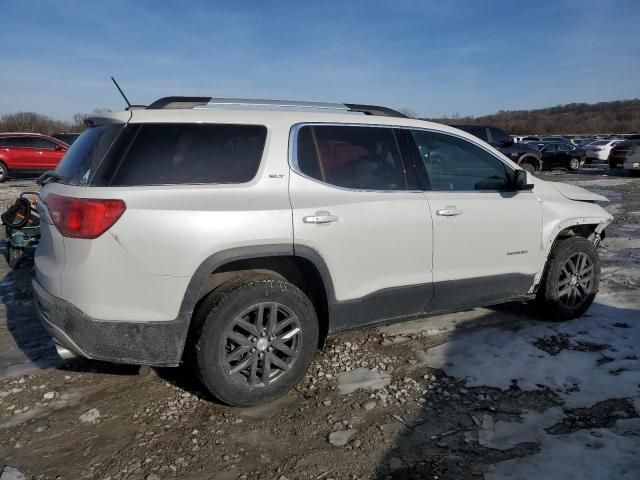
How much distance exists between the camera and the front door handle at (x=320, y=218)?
3.18m

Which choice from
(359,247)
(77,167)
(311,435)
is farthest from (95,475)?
(359,247)

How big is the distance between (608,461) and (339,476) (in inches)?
52.9

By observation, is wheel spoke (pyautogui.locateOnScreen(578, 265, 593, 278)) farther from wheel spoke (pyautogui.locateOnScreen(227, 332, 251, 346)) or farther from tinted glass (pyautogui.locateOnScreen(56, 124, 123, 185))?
tinted glass (pyautogui.locateOnScreen(56, 124, 123, 185))

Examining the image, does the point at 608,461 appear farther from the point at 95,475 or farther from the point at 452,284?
the point at 95,475

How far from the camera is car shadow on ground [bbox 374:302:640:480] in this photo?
8.68 feet

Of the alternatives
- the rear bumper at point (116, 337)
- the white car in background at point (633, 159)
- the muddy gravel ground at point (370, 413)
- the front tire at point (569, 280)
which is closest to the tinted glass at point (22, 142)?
the muddy gravel ground at point (370, 413)

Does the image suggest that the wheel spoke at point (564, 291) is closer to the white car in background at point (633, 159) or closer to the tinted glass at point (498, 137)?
the tinted glass at point (498, 137)

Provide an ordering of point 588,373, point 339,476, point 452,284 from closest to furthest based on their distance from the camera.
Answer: point 339,476 < point 588,373 < point 452,284

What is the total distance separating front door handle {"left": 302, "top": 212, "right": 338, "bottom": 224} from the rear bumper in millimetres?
933

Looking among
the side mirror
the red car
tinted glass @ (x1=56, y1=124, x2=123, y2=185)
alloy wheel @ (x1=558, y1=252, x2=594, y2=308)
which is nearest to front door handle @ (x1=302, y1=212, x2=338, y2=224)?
tinted glass @ (x1=56, y1=124, x2=123, y2=185)

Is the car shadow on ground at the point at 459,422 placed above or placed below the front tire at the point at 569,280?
below

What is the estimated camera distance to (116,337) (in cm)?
288

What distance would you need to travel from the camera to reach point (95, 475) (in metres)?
2.61

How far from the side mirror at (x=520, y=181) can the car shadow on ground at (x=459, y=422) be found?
122 centimetres
